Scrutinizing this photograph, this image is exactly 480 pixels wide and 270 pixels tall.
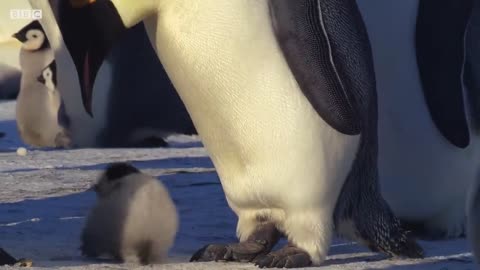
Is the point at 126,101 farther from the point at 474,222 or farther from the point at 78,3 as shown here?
the point at 474,222

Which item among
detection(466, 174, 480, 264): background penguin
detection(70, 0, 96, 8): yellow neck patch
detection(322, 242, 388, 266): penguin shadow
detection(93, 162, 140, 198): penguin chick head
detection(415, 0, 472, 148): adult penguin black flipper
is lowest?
detection(322, 242, 388, 266): penguin shadow

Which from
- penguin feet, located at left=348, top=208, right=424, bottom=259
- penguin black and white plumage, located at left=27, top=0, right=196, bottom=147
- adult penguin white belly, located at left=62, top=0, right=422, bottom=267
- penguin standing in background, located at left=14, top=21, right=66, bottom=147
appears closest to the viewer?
adult penguin white belly, located at left=62, top=0, right=422, bottom=267

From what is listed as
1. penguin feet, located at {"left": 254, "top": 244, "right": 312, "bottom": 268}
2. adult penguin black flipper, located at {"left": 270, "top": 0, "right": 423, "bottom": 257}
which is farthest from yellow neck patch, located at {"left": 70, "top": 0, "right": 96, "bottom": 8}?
penguin feet, located at {"left": 254, "top": 244, "right": 312, "bottom": 268}

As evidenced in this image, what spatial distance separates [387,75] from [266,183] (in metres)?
1.01

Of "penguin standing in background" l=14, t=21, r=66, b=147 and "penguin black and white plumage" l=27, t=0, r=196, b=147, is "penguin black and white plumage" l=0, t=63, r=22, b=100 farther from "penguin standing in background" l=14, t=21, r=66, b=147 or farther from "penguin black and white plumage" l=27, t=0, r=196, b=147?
"penguin black and white plumage" l=27, t=0, r=196, b=147

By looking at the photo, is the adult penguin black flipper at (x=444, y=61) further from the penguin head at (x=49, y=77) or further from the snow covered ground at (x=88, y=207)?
the penguin head at (x=49, y=77)

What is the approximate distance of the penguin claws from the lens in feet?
14.6

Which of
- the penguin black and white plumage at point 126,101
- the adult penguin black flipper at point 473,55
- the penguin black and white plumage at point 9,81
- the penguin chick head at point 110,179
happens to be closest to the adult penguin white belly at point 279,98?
the penguin chick head at point 110,179

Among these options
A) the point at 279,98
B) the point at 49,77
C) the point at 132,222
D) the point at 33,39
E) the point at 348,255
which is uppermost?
the point at 33,39

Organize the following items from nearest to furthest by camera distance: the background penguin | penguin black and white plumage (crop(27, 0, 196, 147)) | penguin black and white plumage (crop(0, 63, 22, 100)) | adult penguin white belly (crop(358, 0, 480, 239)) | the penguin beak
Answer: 1. the background penguin
2. the penguin beak
3. adult penguin white belly (crop(358, 0, 480, 239))
4. penguin black and white plumage (crop(27, 0, 196, 147))
5. penguin black and white plumage (crop(0, 63, 22, 100))

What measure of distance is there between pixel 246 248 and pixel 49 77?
5.73m

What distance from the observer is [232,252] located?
14.6 ft

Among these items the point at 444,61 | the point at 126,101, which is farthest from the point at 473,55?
the point at 126,101

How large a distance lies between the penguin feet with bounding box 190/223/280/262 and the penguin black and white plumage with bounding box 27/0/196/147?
16.5ft
